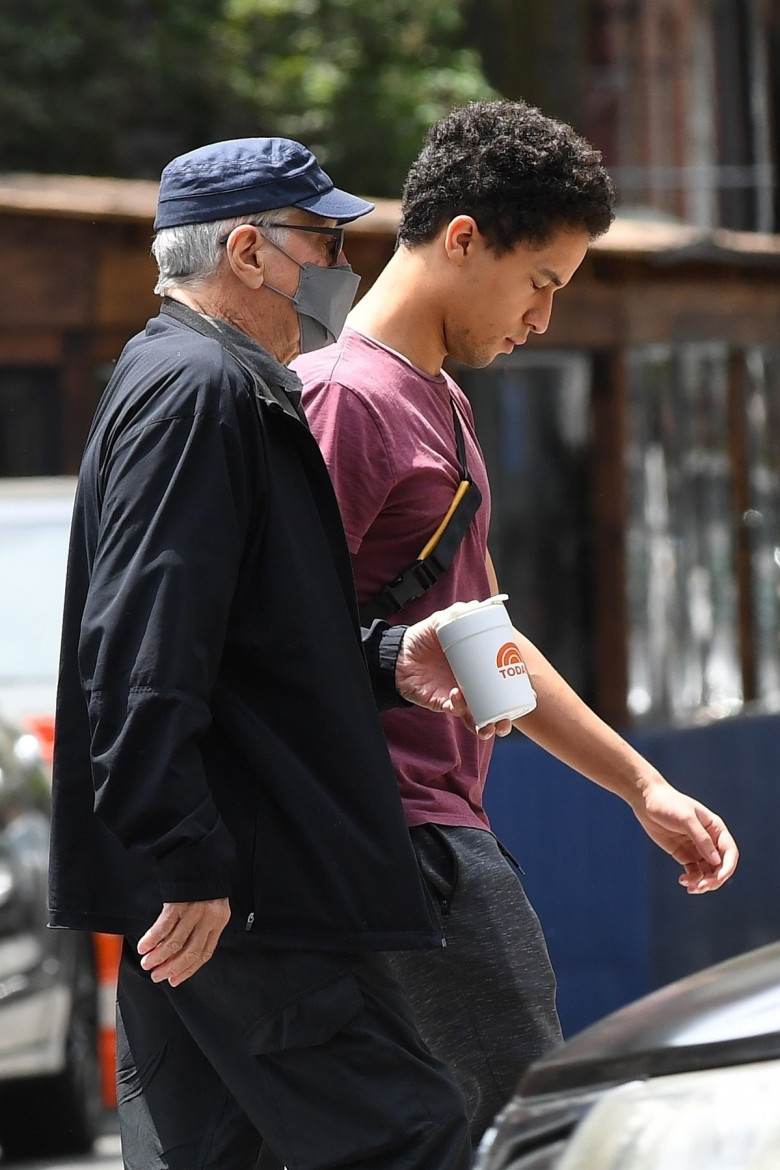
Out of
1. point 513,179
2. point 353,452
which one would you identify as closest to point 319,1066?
point 353,452

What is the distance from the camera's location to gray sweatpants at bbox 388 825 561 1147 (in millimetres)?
2891

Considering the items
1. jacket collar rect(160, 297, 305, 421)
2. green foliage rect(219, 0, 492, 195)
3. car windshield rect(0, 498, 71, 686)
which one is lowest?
car windshield rect(0, 498, 71, 686)

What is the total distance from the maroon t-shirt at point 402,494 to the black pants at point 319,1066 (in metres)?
0.36

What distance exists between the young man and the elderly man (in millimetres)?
213

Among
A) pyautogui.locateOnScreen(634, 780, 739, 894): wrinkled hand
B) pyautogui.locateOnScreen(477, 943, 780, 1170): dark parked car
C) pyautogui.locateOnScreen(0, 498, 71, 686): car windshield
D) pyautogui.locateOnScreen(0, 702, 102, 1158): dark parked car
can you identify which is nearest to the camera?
pyautogui.locateOnScreen(477, 943, 780, 1170): dark parked car

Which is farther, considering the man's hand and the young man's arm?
the young man's arm

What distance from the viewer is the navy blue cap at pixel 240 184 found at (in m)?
2.74

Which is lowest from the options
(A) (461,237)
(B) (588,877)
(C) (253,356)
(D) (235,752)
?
(B) (588,877)

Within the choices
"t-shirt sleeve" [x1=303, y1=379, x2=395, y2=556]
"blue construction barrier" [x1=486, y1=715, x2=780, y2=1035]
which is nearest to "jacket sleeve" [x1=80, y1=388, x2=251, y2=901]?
"t-shirt sleeve" [x1=303, y1=379, x2=395, y2=556]

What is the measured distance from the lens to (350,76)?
16812 millimetres

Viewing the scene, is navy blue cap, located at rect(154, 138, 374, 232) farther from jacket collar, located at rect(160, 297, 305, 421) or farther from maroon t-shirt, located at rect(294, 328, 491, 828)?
maroon t-shirt, located at rect(294, 328, 491, 828)

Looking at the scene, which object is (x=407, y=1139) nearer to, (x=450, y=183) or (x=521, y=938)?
(x=521, y=938)

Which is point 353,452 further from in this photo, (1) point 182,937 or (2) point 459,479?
(1) point 182,937

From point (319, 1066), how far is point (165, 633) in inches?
22.9
